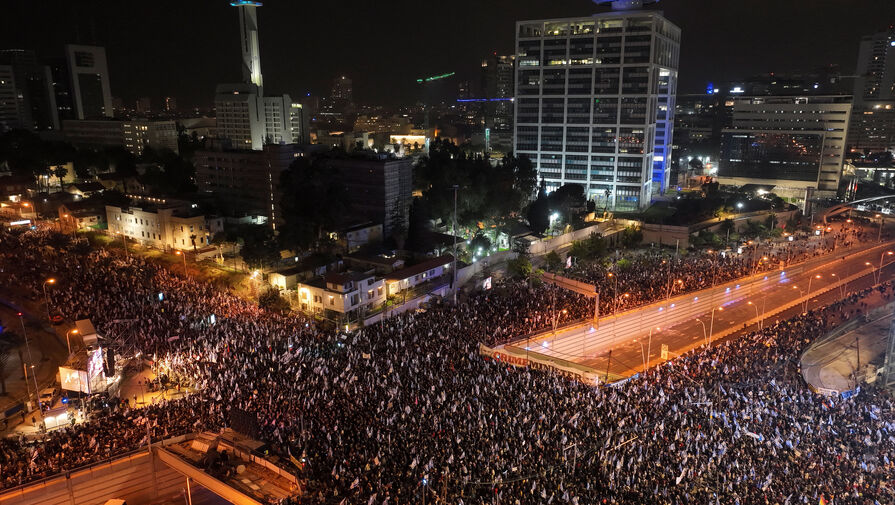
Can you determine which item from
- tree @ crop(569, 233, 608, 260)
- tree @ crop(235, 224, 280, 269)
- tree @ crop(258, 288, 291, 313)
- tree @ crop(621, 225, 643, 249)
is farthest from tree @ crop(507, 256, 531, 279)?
tree @ crop(235, 224, 280, 269)

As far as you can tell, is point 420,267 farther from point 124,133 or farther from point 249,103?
point 124,133

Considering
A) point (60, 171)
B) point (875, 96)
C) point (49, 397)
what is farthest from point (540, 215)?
point (875, 96)

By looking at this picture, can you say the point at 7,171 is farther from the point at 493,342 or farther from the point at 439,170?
the point at 493,342

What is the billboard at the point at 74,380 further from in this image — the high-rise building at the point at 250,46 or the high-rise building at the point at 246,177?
the high-rise building at the point at 250,46

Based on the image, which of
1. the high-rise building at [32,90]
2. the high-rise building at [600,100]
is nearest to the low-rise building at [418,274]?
the high-rise building at [600,100]

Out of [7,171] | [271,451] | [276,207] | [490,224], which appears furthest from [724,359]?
[7,171]
